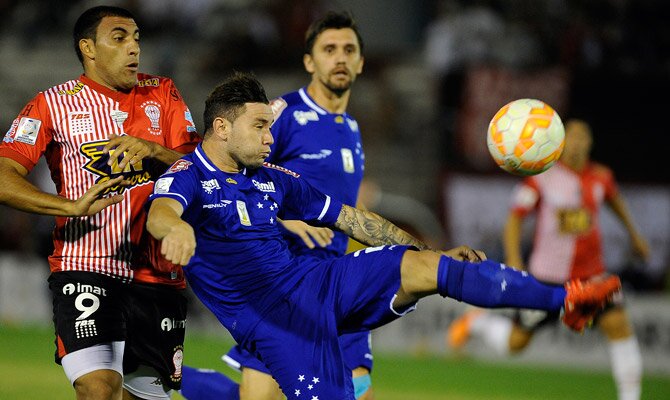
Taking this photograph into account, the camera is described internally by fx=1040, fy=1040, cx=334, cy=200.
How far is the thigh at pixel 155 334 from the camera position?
227 inches

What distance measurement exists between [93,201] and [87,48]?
109 cm

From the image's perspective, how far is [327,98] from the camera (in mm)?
7176

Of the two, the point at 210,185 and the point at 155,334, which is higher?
the point at 210,185

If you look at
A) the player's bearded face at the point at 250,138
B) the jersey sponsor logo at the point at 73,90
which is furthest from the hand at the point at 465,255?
the jersey sponsor logo at the point at 73,90

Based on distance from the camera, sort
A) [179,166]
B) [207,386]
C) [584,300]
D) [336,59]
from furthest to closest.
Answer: [336,59]
[207,386]
[179,166]
[584,300]

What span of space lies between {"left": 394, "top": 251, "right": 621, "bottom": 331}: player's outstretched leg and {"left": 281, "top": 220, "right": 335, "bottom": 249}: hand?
1517mm

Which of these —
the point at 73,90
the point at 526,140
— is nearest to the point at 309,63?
the point at 526,140

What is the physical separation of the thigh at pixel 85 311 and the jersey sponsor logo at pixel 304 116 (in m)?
1.91

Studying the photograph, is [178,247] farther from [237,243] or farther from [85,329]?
[85,329]

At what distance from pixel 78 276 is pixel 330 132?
2154 millimetres

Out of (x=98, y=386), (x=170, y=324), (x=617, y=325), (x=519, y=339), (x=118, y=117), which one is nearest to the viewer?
(x=98, y=386)

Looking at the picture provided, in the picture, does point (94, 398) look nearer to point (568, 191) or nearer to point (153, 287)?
point (153, 287)


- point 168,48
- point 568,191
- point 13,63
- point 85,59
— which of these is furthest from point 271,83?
point 85,59

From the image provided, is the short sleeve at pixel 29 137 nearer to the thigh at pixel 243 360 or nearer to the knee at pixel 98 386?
the knee at pixel 98 386
